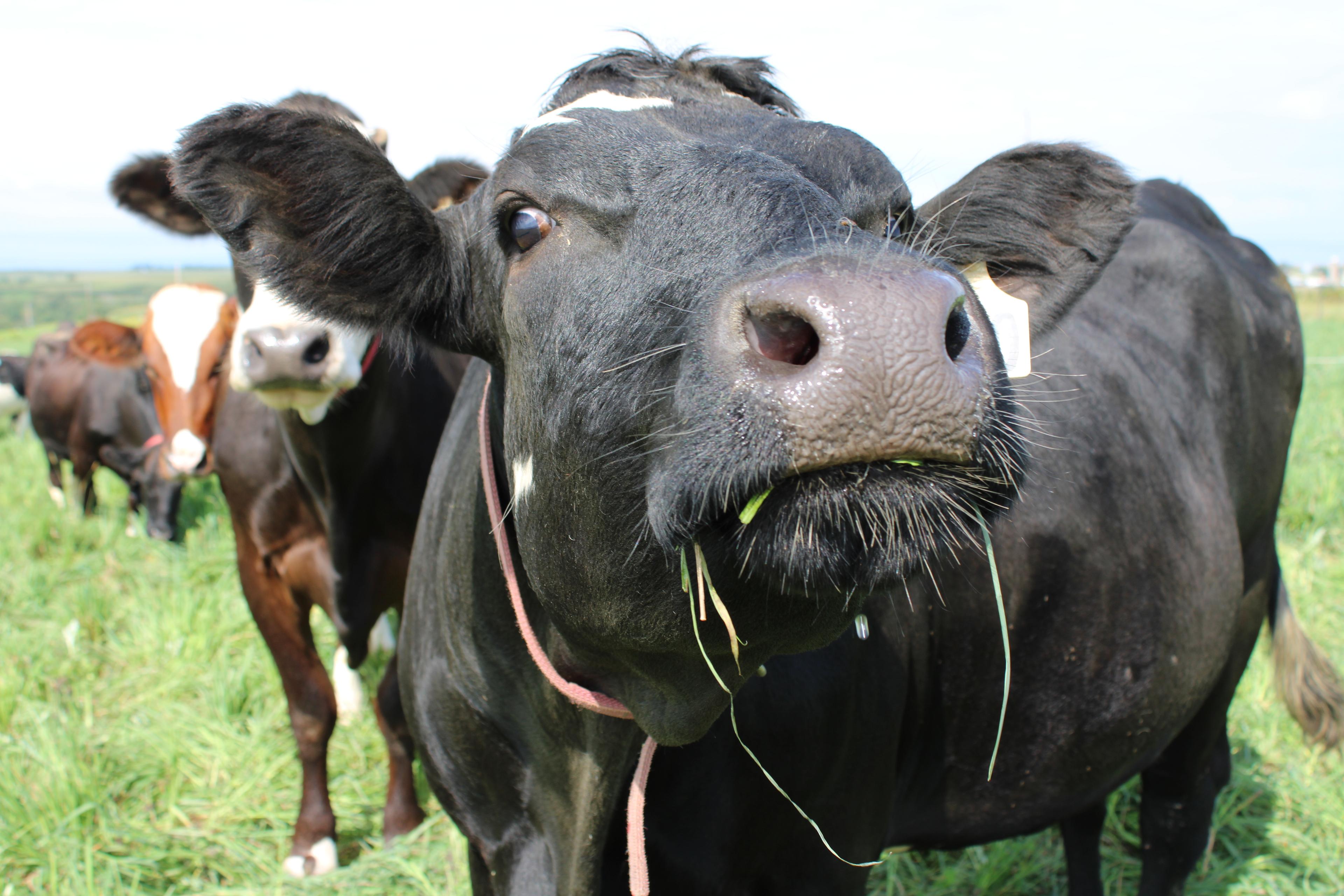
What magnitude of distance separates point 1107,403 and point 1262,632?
3.29 meters

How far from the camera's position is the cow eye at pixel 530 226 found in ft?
5.61

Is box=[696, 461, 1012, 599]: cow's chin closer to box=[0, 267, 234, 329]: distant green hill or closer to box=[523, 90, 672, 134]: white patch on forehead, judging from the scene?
box=[523, 90, 672, 134]: white patch on forehead

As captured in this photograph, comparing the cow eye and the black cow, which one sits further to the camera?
the cow eye

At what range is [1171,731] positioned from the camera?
312cm

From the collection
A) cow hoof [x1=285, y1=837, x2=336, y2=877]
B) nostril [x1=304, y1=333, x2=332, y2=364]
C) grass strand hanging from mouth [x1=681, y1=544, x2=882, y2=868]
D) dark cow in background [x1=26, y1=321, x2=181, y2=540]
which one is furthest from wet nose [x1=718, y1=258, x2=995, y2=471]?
dark cow in background [x1=26, y1=321, x2=181, y2=540]

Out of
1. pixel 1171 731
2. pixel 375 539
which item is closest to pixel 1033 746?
pixel 1171 731

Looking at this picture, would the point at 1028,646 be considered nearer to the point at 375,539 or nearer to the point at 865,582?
the point at 865,582

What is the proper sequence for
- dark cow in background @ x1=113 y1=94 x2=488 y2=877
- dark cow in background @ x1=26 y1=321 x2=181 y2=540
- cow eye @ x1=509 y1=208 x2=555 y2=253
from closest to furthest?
1. cow eye @ x1=509 y1=208 x2=555 y2=253
2. dark cow in background @ x1=113 y1=94 x2=488 y2=877
3. dark cow in background @ x1=26 y1=321 x2=181 y2=540

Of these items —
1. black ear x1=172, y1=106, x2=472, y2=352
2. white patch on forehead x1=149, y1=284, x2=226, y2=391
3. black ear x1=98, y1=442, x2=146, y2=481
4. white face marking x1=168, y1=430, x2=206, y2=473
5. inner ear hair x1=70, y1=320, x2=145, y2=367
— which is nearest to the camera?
black ear x1=172, y1=106, x2=472, y2=352

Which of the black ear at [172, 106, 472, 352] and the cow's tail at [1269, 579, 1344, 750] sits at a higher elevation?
the black ear at [172, 106, 472, 352]

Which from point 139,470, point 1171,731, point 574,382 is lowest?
point 139,470

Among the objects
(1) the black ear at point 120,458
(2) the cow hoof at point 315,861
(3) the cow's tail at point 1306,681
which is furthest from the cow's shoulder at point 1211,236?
(1) the black ear at point 120,458

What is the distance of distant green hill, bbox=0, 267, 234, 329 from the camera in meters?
34.9

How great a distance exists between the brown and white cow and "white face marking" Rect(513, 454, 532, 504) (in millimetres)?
4069
